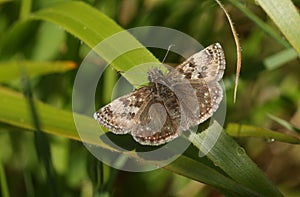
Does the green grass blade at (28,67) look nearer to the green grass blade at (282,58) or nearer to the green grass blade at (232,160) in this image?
the green grass blade at (232,160)

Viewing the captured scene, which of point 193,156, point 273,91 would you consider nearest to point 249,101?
point 273,91

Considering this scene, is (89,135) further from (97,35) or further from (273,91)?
(273,91)

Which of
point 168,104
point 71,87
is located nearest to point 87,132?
point 168,104

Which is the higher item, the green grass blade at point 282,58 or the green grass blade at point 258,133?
the green grass blade at point 282,58

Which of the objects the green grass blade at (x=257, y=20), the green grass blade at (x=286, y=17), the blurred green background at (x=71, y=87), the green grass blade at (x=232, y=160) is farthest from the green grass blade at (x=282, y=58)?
the green grass blade at (x=232, y=160)

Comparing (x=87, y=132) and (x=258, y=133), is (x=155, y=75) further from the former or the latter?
(x=258, y=133)

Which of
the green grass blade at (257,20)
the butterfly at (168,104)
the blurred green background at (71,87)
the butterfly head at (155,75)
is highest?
the green grass blade at (257,20)

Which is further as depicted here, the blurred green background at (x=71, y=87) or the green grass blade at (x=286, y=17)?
the blurred green background at (x=71, y=87)
